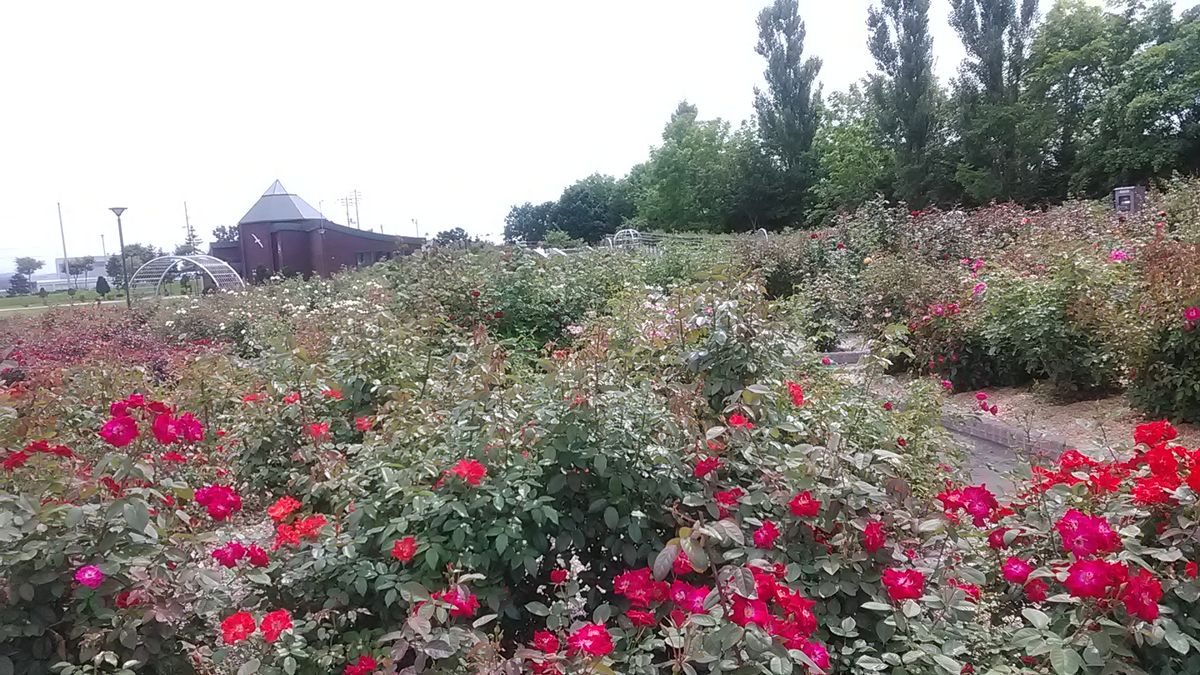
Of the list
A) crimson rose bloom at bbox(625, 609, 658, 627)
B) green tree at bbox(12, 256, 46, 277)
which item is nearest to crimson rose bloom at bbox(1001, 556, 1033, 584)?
crimson rose bloom at bbox(625, 609, 658, 627)

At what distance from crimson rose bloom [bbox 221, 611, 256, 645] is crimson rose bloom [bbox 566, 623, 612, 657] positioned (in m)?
0.60

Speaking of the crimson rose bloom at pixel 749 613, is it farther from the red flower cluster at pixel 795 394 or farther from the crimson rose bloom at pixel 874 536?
the red flower cluster at pixel 795 394

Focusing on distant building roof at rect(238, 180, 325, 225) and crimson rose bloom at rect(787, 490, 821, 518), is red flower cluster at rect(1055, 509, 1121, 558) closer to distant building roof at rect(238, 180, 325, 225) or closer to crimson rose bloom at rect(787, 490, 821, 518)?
crimson rose bloom at rect(787, 490, 821, 518)

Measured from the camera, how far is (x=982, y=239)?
8.88 meters

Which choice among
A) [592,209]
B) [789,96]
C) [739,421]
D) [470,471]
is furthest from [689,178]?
[470,471]

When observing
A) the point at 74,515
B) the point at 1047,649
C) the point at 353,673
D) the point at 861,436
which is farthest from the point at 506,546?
the point at 861,436

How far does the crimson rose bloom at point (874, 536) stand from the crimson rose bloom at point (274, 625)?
3.95 feet

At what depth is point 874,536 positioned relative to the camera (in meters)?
1.60

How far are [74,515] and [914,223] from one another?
9705mm

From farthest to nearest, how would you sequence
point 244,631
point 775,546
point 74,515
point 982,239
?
point 982,239 < point 775,546 < point 74,515 < point 244,631

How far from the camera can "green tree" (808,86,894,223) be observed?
26.7 meters

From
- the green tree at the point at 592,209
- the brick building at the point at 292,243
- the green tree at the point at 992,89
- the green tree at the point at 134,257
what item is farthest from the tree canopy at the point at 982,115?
the green tree at the point at 134,257

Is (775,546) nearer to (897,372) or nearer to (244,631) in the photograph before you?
(244,631)

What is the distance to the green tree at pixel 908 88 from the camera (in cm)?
2462
